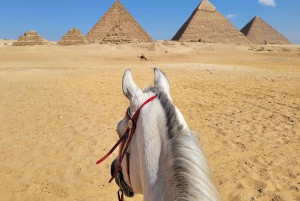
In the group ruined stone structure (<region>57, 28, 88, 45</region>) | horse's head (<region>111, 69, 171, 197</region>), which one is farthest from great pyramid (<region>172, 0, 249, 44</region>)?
horse's head (<region>111, 69, 171, 197</region>)

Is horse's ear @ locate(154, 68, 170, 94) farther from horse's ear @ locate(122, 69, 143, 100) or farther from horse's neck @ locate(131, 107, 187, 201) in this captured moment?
horse's neck @ locate(131, 107, 187, 201)

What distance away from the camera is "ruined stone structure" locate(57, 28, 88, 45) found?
61.6 m

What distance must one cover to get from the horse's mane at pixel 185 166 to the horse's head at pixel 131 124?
0.25 m

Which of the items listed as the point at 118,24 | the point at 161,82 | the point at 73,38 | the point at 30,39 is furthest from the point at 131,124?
the point at 118,24

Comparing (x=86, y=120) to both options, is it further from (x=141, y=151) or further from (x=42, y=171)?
(x=141, y=151)

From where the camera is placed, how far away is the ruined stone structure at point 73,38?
2424 inches

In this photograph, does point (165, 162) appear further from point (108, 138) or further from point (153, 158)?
point (108, 138)

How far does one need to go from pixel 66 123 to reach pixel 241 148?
456 centimetres

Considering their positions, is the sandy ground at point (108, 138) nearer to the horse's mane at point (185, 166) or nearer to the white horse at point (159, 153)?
the white horse at point (159, 153)

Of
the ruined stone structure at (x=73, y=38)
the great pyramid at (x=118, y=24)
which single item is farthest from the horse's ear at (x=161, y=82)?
the great pyramid at (x=118, y=24)

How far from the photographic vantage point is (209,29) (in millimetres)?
101250

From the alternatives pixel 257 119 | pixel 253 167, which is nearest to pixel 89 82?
pixel 257 119

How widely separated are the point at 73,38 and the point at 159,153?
65.7m

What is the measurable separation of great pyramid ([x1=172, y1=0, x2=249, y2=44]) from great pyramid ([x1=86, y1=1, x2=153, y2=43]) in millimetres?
17647
